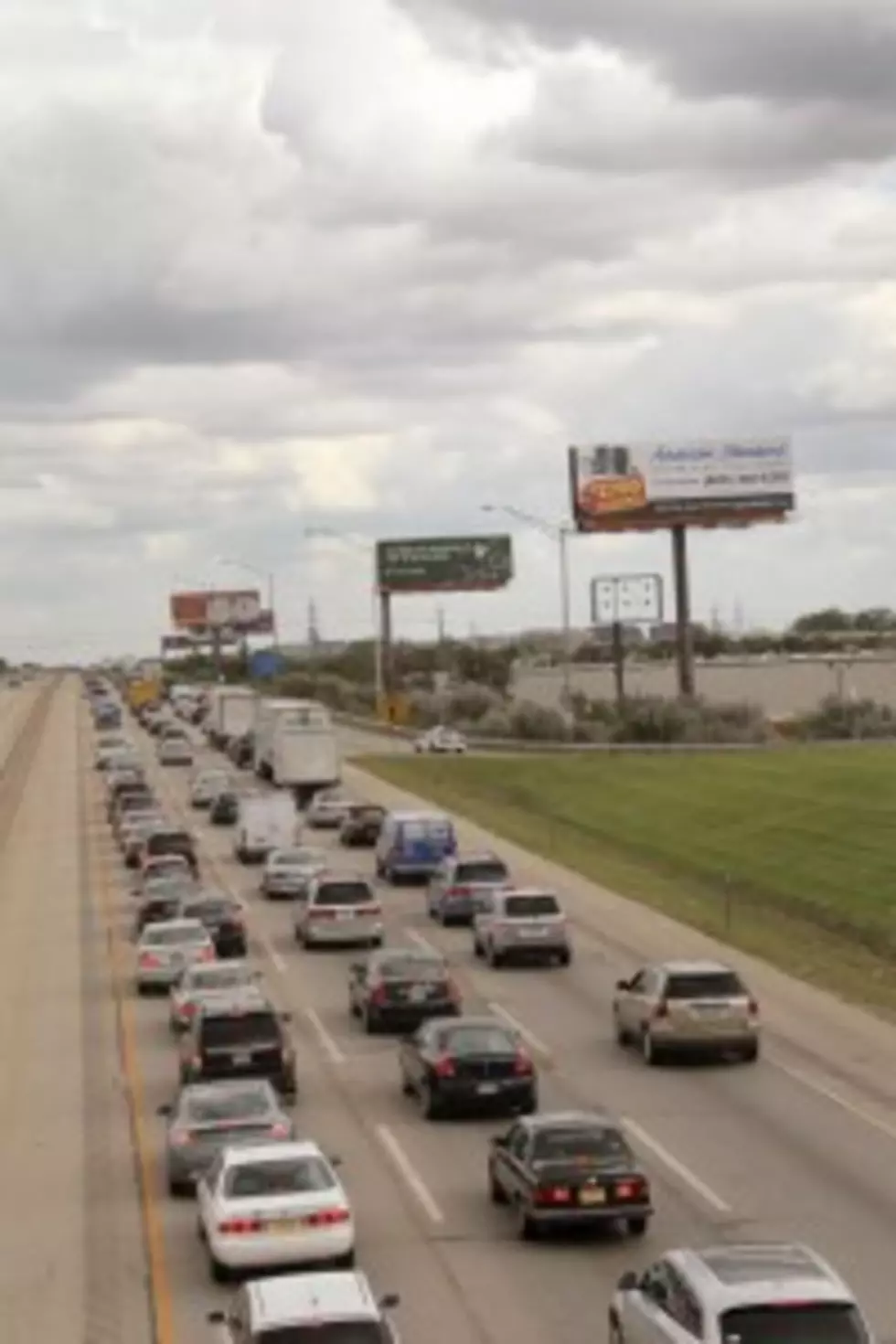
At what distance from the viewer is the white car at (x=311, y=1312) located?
1769 cm

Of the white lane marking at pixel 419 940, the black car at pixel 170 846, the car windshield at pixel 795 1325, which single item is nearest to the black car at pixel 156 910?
the white lane marking at pixel 419 940

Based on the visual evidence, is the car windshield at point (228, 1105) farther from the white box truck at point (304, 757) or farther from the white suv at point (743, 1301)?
the white box truck at point (304, 757)

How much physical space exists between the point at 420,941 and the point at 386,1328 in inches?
1342

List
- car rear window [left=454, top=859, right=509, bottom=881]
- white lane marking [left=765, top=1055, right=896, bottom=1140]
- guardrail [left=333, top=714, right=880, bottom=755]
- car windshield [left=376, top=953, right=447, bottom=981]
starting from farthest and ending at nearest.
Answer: guardrail [left=333, top=714, right=880, bottom=755] < car rear window [left=454, top=859, right=509, bottom=881] < car windshield [left=376, top=953, right=447, bottom=981] < white lane marking [left=765, top=1055, right=896, bottom=1140]

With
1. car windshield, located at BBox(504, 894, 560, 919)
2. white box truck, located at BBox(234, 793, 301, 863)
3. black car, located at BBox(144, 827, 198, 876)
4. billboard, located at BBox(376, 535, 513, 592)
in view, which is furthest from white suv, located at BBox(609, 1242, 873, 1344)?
billboard, located at BBox(376, 535, 513, 592)

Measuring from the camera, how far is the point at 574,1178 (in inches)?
945

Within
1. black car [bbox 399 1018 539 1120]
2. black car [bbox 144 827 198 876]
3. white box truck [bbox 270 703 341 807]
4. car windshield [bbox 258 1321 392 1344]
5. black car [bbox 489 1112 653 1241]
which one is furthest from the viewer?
white box truck [bbox 270 703 341 807]

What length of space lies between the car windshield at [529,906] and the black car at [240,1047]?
46.2 feet

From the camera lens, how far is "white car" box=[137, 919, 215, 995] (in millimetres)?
44031

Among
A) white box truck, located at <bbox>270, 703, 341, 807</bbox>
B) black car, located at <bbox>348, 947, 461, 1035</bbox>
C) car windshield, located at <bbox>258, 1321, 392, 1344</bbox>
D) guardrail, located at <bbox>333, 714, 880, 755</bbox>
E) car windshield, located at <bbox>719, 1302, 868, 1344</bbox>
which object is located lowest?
A: black car, located at <bbox>348, 947, 461, 1035</bbox>

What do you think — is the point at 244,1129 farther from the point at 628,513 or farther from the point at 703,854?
the point at 628,513

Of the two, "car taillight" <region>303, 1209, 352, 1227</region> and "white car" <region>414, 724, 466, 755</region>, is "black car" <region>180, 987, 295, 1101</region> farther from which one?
"white car" <region>414, 724, 466, 755</region>

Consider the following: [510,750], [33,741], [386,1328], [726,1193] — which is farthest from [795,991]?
[33,741]

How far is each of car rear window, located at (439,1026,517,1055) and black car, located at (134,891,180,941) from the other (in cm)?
2043
